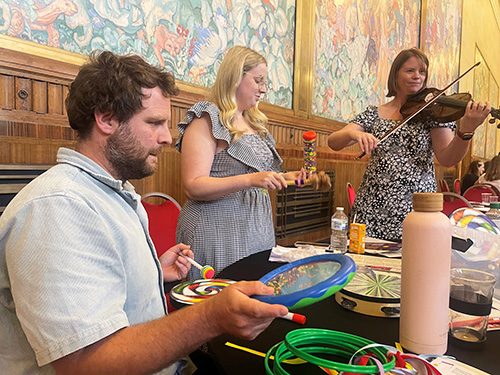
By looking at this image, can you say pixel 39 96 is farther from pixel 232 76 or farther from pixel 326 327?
pixel 326 327

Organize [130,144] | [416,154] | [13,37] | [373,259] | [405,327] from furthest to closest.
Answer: [416,154] → [13,37] → [373,259] → [130,144] → [405,327]

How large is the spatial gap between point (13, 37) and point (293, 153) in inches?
106

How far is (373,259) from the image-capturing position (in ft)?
4.69

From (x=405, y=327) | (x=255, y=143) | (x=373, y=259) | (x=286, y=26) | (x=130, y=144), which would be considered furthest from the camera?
(x=286, y=26)

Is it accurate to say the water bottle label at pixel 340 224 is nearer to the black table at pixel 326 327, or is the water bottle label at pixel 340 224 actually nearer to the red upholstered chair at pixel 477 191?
the black table at pixel 326 327

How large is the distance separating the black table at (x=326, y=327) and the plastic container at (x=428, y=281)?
2.5 inches

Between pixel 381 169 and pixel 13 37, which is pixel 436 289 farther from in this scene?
pixel 13 37

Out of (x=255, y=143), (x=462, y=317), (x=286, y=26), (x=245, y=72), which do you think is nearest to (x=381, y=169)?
(x=255, y=143)

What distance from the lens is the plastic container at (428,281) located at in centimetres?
73

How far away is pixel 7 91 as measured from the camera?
5.92 feet

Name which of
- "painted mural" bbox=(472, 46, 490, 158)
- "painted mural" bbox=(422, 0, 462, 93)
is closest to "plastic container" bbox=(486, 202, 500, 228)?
"painted mural" bbox=(422, 0, 462, 93)

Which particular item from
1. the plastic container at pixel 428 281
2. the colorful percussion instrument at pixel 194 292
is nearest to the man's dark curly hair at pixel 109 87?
the colorful percussion instrument at pixel 194 292

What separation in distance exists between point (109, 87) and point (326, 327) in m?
0.78

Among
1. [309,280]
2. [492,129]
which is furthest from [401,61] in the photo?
[492,129]
